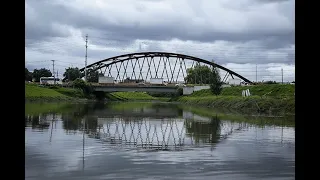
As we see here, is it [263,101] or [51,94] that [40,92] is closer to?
[51,94]

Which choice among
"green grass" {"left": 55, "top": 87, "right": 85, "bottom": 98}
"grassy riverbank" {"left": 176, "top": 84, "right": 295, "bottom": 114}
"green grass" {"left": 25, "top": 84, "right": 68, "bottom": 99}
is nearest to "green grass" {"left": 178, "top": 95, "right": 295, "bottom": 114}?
"grassy riverbank" {"left": 176, "top": 84, "right": 295, "bottom": 114}

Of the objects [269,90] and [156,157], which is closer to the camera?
[156,157]

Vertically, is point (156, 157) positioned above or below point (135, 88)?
below

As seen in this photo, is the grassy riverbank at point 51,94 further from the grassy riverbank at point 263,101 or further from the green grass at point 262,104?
the green grass at point 262,104

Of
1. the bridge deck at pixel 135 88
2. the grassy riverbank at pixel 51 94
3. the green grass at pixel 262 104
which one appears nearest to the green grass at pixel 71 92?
the grassy riverbank at pixel 51 94

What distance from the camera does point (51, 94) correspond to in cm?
14550

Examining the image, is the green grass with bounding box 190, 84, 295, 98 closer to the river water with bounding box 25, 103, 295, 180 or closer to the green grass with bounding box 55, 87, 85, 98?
the green grass with bounding box 55, 87, 85, 98

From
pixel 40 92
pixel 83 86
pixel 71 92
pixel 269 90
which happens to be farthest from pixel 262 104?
pixel 83 86

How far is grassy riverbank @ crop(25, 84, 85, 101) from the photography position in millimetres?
134875
